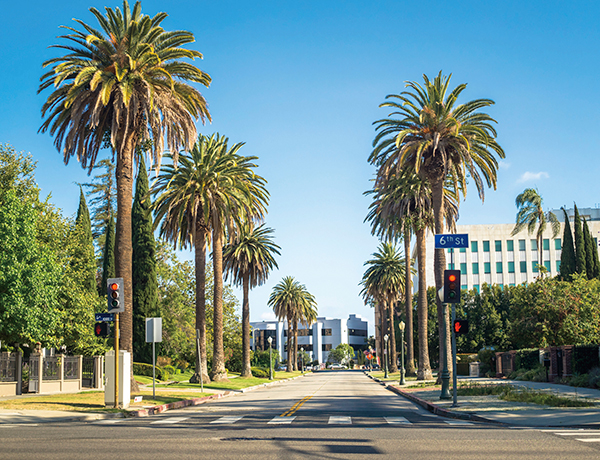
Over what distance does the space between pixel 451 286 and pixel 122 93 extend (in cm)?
1538

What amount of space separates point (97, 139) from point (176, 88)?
14.2 feet

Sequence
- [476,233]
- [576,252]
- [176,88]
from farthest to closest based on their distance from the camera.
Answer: [476,233]
[576,252]
[176,88]

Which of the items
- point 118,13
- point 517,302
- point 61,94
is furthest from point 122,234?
point 517,302

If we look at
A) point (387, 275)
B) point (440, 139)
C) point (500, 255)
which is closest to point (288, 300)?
point (387, 275)

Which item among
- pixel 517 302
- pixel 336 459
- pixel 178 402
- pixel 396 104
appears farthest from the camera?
pixel 517 302

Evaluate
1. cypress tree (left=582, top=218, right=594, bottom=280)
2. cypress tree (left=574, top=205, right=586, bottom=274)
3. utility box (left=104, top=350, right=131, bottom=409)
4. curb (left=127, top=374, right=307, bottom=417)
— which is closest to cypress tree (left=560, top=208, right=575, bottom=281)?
cypress tree (left=574, top=205, right=586, bottom=274)

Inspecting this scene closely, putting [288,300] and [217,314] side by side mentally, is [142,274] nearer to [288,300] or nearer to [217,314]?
[217,314]

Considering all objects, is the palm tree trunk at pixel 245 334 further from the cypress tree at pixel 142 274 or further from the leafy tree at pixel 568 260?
the leafy tree at pixel 568 260

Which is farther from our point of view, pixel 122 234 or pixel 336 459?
pixel 122 234

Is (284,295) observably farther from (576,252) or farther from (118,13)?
(118,13)

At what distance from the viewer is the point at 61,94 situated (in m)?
27.2

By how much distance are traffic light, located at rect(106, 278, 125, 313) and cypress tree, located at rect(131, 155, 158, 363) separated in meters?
33.6

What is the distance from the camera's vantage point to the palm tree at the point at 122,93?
26.4m

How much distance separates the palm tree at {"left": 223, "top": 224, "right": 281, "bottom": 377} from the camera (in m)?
58.7
